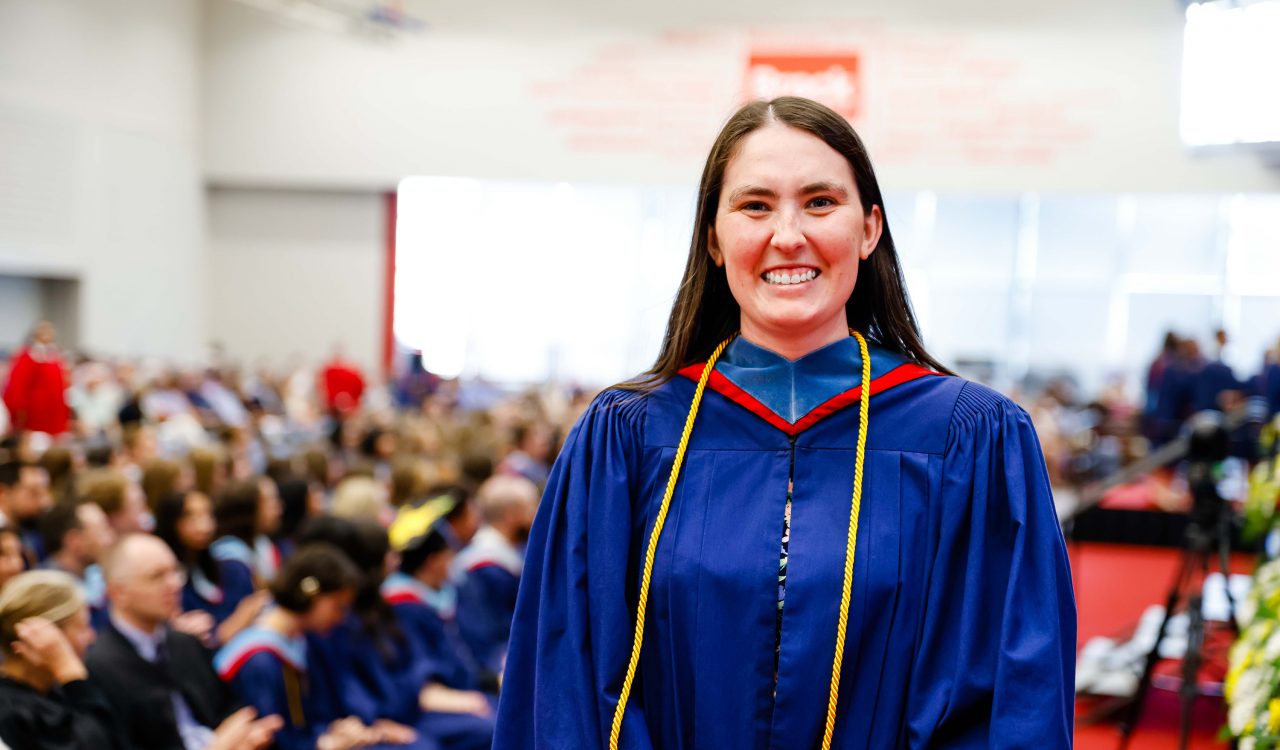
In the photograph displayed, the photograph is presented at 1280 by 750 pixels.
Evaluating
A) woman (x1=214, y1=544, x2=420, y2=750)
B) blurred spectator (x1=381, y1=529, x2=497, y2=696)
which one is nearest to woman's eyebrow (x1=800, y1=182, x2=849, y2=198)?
woman (x1=214, y1=544, x2=420, y2=750)

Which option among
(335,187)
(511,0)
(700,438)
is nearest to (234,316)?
(335,187)

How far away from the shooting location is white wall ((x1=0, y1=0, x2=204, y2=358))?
1645 centimetres

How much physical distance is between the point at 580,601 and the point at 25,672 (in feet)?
6.63

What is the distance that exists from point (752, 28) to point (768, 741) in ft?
56.3

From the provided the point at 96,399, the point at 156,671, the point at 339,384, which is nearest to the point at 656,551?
the point at 156,671

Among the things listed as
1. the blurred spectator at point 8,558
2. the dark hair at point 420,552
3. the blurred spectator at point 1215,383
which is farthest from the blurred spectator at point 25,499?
the blurred spectator at point 1215,383

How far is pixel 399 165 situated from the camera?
1892 centimetres

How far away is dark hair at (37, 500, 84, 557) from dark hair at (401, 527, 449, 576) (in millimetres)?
1192

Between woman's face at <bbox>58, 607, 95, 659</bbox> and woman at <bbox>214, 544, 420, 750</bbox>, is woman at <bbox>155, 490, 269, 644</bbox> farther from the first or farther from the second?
woman's face at <bbox>58, 607, 95, 659</bbox>

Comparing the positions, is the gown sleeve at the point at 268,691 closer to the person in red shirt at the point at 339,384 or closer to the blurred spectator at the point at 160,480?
the blurred spectator at the point at 160,480

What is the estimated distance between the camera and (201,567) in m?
5.05

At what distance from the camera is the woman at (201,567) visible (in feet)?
16.1

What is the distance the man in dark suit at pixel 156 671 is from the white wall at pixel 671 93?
13.7m

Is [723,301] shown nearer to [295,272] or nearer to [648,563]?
[648,563]
